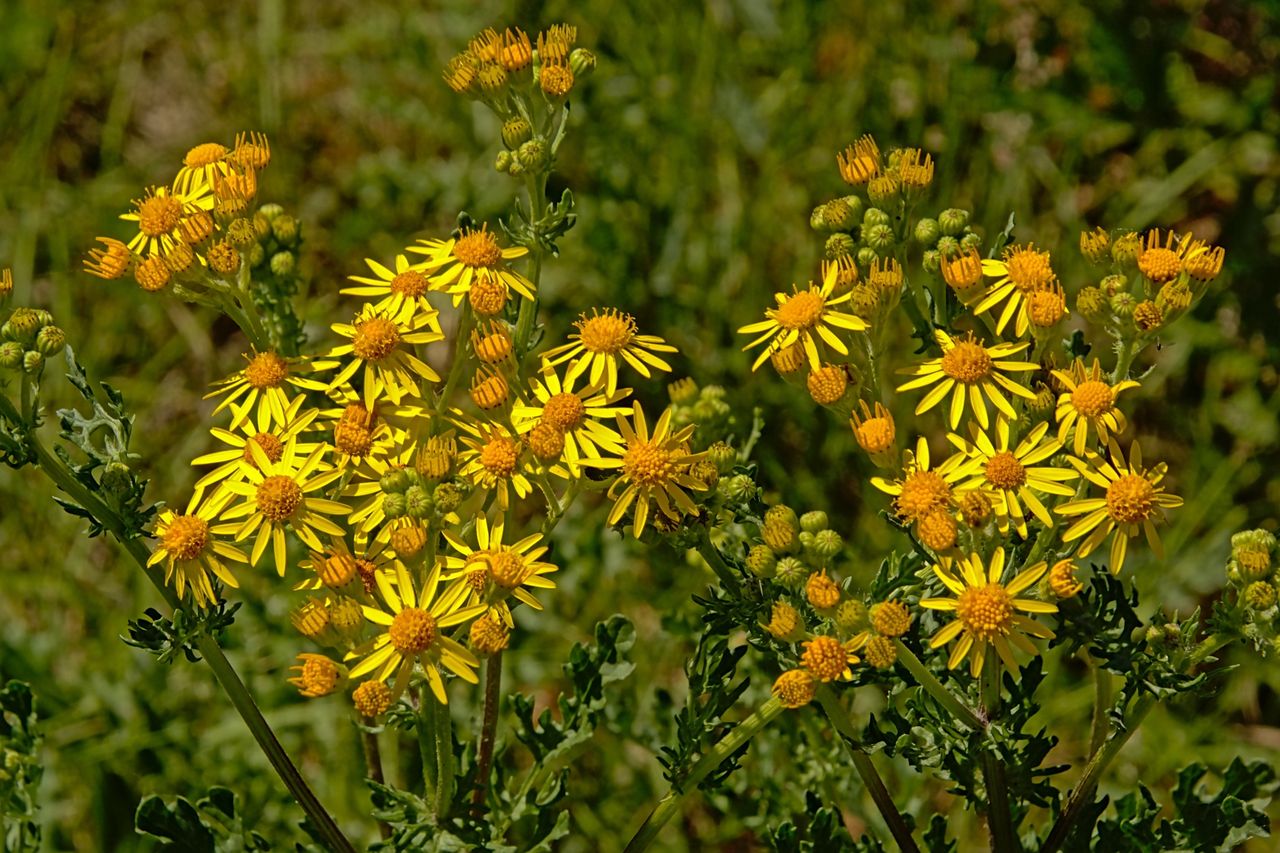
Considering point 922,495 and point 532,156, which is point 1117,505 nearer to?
point 922,495

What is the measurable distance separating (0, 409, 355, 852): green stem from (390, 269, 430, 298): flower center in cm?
97

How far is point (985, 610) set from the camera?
10.5 feet

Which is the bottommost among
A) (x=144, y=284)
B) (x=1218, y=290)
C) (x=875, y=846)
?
(x=875, y=846)

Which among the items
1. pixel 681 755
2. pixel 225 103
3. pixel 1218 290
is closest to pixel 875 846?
pixel 681 755

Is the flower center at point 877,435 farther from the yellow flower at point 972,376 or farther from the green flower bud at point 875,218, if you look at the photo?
the green flower bud at point 875,218

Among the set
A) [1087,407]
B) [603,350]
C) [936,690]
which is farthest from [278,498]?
[1087,407]

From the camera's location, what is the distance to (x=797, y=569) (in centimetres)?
329

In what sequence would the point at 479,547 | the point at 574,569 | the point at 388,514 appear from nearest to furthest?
the point at 388,514 → the point at 479,547 → the point at 574,569

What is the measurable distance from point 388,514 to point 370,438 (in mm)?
275

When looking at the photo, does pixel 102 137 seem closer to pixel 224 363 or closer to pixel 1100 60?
pixel 224 363

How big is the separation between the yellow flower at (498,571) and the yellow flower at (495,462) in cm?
12

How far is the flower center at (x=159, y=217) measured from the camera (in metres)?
3.70

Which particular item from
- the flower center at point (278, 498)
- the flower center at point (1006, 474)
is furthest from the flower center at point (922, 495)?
the flower center at point (278, 498)

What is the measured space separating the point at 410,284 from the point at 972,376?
1564 millimetres
